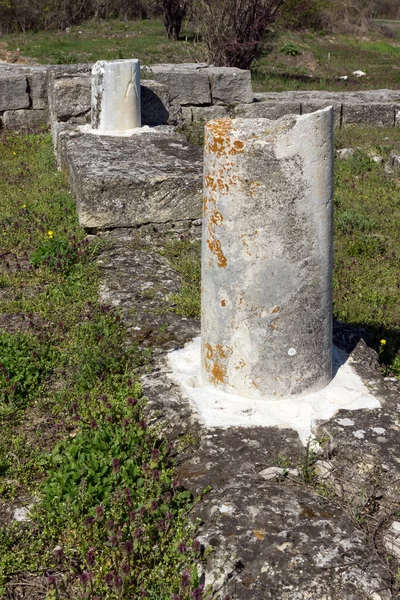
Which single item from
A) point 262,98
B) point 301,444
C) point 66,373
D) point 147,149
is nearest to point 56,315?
point 66,373

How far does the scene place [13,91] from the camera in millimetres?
10508

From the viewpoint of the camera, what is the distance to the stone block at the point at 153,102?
948 cm

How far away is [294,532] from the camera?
2.58 m

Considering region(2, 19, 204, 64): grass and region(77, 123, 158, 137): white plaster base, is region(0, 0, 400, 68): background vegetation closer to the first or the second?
region(2, 19, 204, 64): grass

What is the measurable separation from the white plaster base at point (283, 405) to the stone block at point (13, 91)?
8230mm

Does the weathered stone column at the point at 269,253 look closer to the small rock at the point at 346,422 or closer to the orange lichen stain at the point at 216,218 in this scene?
the orange lichen stain at the point at 216,218

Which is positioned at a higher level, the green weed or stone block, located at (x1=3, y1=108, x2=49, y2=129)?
the green weed

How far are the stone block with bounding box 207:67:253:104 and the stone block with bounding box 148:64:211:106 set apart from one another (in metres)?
0.12

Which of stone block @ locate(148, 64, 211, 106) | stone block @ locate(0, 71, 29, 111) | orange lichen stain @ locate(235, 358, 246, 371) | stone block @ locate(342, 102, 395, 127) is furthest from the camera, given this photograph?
stone block @ locate(342, 102, 395, 127)

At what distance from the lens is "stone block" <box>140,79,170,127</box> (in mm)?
9484

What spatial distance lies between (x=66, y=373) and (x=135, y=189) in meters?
2.59

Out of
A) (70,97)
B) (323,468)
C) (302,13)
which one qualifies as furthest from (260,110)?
(302,13)

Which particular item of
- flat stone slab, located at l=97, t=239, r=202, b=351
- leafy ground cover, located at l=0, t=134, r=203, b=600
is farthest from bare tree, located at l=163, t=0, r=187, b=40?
leafy ground cover, located at l=0, t=134, r=203, b=600

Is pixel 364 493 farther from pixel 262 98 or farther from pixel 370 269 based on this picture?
pixel 262 98
